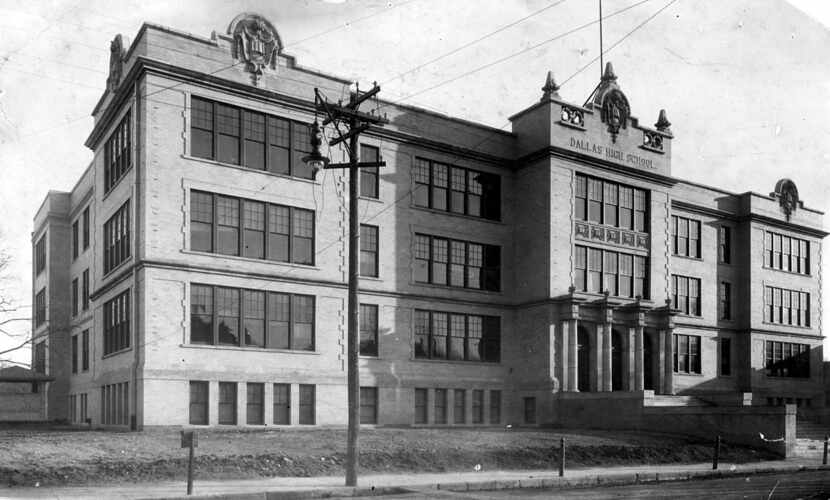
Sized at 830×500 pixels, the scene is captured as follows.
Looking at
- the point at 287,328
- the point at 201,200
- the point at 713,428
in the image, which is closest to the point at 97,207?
the point at 201,200

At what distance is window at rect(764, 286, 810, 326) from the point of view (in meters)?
50.6

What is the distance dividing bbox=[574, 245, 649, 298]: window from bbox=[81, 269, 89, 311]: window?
25.4 m

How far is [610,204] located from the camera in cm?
3984

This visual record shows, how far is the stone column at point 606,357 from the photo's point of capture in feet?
122

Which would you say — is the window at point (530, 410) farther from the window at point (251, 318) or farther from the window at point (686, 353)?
the window at point (686, 353)

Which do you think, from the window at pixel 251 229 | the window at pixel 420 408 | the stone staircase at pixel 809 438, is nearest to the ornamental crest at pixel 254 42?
the window at pixel 251 229

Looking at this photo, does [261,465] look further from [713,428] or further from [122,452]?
[713,428]

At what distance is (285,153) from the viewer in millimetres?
32219

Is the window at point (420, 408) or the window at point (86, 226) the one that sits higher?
the window at point (86, 226)

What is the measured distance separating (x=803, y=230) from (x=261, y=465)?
44.7 meters

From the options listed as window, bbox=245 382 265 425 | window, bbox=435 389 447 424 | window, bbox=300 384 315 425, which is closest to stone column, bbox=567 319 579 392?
window, bbox=435 389 447 424

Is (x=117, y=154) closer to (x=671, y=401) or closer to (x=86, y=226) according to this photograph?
(x=86, y=226)

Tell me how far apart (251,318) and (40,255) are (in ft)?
95.9

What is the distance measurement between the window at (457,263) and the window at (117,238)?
39.8ft
